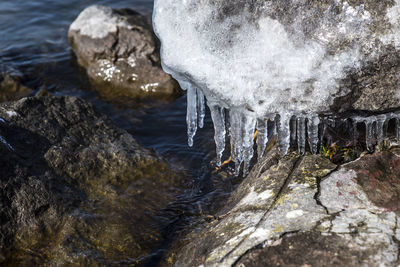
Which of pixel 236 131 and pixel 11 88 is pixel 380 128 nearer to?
pixel 236 131

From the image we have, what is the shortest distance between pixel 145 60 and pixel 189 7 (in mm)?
3407

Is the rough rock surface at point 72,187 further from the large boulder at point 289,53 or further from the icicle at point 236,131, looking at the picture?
the large boulder at point 289,53

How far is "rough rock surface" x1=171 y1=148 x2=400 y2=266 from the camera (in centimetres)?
263

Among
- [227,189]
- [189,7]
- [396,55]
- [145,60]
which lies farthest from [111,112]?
[396,55]

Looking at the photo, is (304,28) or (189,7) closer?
(304,28)

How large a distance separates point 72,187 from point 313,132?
84.9 inches

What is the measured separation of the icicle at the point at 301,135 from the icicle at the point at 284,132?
0.10 metres

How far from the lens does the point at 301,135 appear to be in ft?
11.6

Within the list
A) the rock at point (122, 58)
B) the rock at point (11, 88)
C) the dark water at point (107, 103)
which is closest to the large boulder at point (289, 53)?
the dark water at point (107, 103)

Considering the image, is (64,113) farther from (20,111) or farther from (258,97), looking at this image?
(258,97)

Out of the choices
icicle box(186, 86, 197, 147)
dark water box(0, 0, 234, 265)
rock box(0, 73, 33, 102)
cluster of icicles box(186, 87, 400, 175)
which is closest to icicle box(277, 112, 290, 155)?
cluster of icicles box(186, 87, 400, 175)

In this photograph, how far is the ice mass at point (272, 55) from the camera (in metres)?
3.18

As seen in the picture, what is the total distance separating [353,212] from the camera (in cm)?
290

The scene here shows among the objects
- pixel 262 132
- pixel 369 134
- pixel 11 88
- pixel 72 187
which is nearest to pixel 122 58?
pixel 11 88
